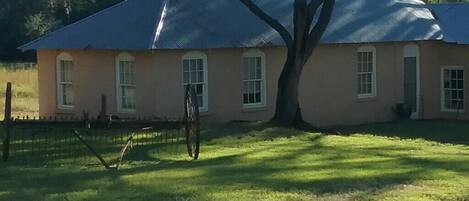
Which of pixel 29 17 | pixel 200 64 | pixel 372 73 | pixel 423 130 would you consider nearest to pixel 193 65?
pixel 200 64

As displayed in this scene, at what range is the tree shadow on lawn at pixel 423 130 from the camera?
25203mm

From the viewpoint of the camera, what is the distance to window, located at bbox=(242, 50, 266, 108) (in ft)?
91.2

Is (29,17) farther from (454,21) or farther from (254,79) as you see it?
(254,79)

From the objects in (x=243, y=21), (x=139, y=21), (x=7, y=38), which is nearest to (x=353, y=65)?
(x=243, y=21)

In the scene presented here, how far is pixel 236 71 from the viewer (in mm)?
27500

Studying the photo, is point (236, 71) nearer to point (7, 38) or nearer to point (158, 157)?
point (158, 157)

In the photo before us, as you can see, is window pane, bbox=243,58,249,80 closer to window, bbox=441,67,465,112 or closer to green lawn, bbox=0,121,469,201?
green lawn, bbox=0,121,469,201

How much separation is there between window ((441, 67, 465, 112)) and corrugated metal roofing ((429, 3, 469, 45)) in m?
1.19

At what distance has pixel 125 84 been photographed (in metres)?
27.1

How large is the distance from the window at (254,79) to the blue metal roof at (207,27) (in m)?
0.78

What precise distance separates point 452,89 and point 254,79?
26.6ft

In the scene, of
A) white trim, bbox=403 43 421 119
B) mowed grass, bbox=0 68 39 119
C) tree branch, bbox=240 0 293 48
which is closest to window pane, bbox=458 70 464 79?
white trim, bbox=403 43 421 119

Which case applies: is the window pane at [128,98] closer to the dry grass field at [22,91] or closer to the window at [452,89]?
the dry grass field at [22,91]

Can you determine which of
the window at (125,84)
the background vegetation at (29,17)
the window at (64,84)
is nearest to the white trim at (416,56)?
the window at (125,84)
